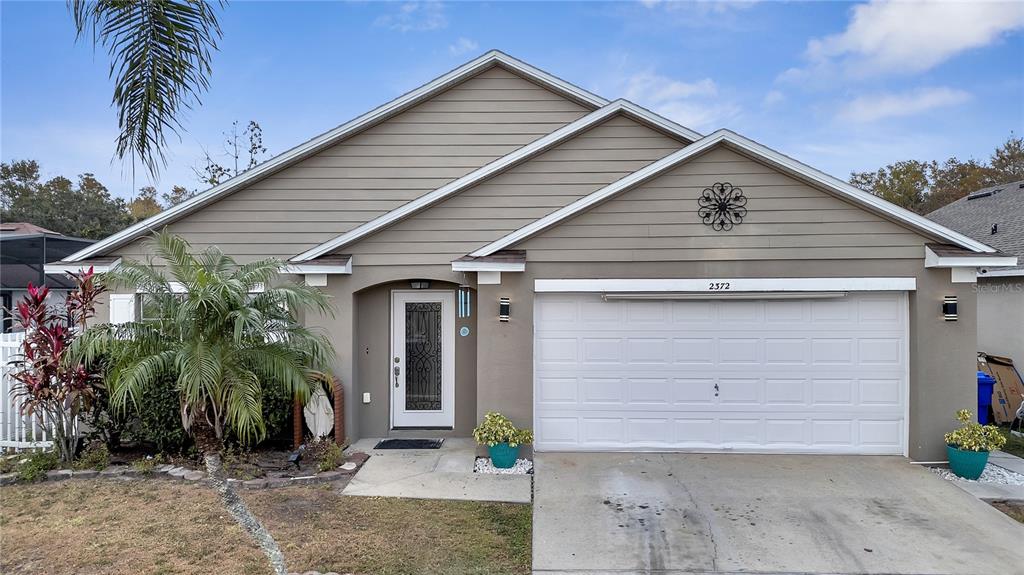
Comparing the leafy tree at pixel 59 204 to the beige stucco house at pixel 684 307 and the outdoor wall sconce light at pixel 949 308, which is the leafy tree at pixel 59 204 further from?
the outdoor wall sconce light at pixel 949 308

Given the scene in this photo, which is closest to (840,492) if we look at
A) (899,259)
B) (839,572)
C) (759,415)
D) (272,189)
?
(759,415)

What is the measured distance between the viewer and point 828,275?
7270 mm

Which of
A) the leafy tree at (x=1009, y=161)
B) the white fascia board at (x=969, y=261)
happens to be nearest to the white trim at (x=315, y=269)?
the white fascia board at (x=969, y=261)

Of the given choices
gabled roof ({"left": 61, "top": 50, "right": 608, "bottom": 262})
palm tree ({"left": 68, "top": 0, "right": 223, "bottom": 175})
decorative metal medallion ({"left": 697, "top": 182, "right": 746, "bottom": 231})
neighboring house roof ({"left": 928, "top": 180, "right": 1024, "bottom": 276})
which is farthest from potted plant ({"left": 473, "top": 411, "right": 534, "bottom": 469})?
neighboring house roof ({"left": 928, "top": 180, "right": 1024, "bottom": 276})

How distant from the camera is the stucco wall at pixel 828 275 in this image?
705 centimetres

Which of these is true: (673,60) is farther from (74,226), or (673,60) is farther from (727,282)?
(74,226)

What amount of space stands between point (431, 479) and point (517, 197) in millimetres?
4515

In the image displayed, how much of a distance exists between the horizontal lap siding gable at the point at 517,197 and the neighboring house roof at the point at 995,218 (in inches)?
302

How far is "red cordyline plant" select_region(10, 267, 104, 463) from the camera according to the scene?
255 inches

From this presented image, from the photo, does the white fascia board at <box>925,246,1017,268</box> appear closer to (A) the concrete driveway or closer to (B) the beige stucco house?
(B) the beige stucco house

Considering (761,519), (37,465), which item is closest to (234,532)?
(37,465)

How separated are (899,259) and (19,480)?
450 inches

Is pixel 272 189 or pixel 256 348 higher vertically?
pixel 272 189

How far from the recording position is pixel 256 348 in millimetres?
5688
